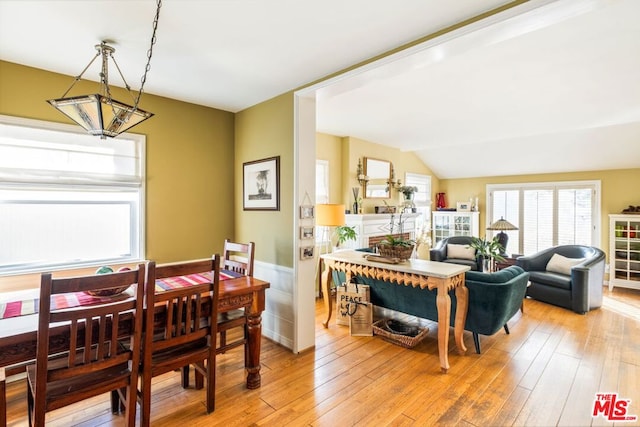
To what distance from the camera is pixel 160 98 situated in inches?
129

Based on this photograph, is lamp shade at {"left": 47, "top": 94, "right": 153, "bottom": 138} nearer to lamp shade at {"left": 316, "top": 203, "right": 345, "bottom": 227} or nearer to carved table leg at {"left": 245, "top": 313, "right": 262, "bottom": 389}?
carved table leg at {"left": 245, "top": 313, "right": 262, "bottom": 389}

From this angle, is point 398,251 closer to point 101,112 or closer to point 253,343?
point 253,343

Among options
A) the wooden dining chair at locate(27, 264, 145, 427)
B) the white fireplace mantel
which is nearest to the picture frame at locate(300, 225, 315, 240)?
the wooden dining chair at locate(27, 264, 145, 427)

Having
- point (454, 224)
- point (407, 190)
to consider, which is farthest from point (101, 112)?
point (454, 224)

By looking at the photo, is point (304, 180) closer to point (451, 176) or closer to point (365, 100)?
point (365, 100)

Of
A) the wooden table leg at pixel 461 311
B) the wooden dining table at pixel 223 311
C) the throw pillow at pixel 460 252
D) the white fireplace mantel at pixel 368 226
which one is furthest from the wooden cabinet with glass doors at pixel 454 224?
the wooden dining table at pixel 223 311

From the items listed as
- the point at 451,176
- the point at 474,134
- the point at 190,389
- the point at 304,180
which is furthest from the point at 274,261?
the point at 451,176

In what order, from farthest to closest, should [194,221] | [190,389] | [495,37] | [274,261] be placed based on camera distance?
[194,221], [274,261], [190,389], [495,37]

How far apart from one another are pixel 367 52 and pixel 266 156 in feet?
4.86

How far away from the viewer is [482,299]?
9.55 ft

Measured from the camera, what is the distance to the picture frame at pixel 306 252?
3.05 metres

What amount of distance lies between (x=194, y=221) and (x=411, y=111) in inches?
116

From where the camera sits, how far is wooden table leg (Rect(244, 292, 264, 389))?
2.41 m

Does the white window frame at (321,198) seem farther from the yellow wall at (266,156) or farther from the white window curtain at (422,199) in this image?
the white window curtain at (422,199)
